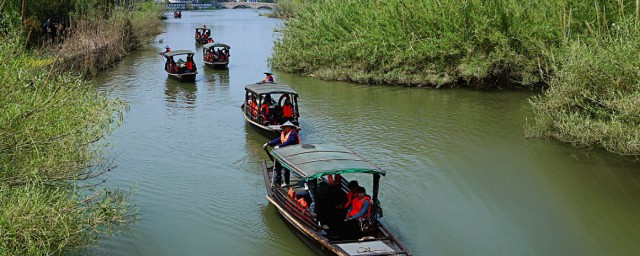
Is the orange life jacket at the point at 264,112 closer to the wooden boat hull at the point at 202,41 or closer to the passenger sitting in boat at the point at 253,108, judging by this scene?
the passenger sitting in boat at the point at 253,108

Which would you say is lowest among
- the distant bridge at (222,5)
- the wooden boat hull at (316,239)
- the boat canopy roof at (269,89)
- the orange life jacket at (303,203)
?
the wooden boat hull at (316,239)

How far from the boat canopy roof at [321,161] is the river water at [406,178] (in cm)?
161

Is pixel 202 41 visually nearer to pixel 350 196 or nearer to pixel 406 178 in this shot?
pixel 406 178

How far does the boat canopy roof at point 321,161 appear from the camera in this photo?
11.5m

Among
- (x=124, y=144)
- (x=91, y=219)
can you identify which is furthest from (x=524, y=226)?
(x=124, y=144)

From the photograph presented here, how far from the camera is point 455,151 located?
1942cm

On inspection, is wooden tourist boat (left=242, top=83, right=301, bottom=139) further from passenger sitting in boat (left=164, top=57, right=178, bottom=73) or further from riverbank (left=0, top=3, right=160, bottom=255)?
passenger sitting in boat (left=164, top=57, right=178, bottom=73)

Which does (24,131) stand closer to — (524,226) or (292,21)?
(524,226)

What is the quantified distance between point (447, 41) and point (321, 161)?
60.1 feet

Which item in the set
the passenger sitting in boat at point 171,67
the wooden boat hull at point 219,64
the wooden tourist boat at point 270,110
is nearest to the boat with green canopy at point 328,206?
the wooden tourist boat at point 270,110

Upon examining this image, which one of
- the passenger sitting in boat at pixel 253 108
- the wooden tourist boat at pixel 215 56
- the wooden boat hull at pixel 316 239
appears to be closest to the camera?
the wooden boat hull at pixel 316 239

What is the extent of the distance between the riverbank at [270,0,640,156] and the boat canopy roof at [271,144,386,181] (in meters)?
9.03

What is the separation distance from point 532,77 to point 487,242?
17.0 meters

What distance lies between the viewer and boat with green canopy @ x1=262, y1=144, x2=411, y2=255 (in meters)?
11.0
